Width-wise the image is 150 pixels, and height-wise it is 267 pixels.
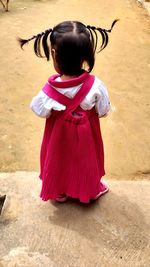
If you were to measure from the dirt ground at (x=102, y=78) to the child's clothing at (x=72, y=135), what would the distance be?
1289mm

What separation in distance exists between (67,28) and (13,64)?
3.58 m

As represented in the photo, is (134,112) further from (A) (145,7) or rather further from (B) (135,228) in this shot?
(A) (145,7)

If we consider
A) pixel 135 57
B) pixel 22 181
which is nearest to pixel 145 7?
pixel 135 57

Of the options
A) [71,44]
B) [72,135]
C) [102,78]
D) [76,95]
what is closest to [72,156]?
[72,135]

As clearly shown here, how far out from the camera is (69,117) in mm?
2461

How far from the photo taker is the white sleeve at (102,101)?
2436 mm

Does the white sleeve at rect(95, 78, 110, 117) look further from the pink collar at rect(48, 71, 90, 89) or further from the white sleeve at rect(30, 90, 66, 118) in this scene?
the white sleeve at rect(30, 90, 66, 118)

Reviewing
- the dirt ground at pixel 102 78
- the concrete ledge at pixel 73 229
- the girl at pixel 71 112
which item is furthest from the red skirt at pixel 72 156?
the dirt ground at pixel 102 78

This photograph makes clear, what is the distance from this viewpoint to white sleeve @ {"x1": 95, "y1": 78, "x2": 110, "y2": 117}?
2.44 meters

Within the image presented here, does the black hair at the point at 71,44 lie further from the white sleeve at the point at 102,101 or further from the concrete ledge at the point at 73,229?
the concrete ledge at the point at 73,229

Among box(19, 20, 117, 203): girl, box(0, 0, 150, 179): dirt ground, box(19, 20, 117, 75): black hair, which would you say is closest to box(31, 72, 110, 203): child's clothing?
box(19, 20, 117, 203): girl

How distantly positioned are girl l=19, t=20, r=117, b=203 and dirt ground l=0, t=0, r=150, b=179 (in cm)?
129

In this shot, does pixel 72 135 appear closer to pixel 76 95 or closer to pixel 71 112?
pixel 71 112

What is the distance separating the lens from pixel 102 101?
8.08ft
